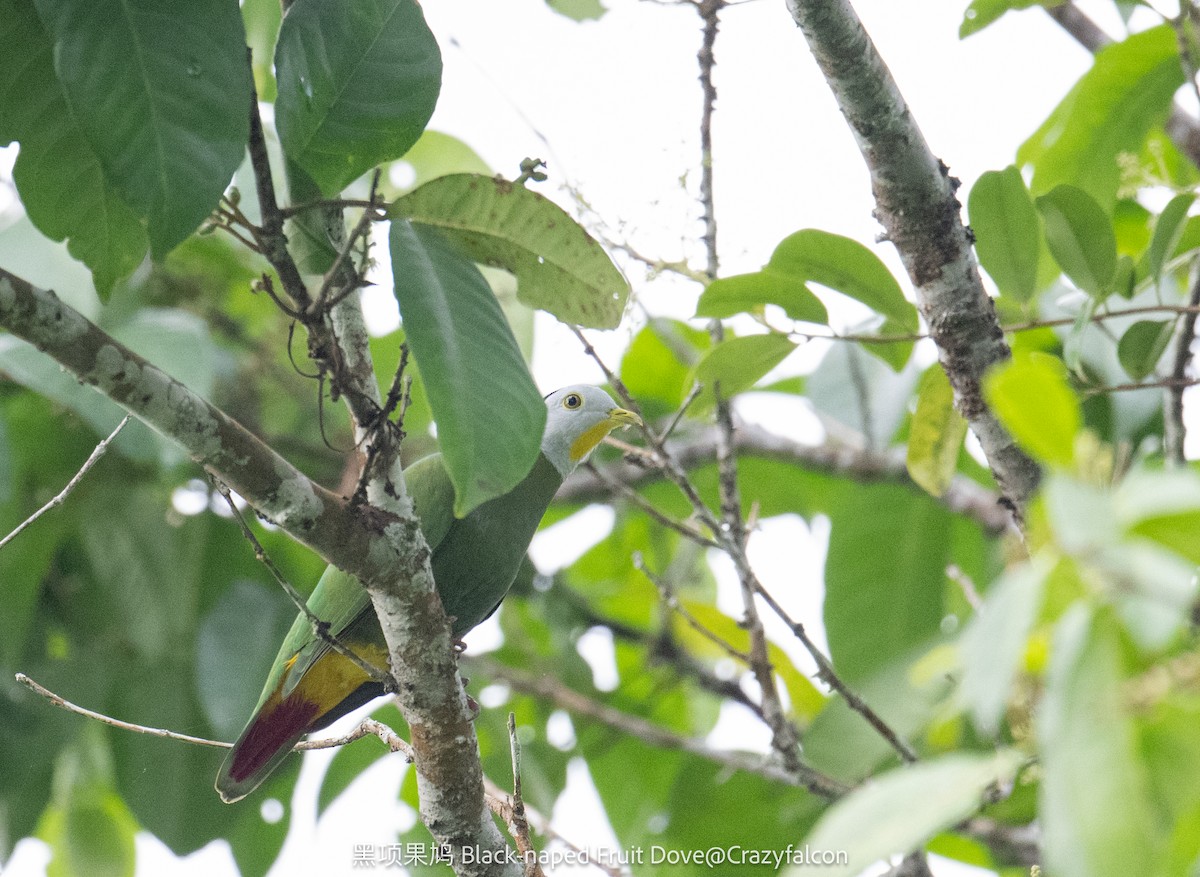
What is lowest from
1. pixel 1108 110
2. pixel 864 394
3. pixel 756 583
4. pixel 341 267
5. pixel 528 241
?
pixel 756 583

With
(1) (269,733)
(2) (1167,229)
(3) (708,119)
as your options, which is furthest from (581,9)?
(1) (269,733)

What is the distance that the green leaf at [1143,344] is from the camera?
252 cm

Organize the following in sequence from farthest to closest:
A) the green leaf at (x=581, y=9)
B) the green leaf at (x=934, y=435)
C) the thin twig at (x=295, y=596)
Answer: the green leaf at (x=581, y=9) → the green leaf at (x=934, y=435) → the thin twig at (x=295, y=596)

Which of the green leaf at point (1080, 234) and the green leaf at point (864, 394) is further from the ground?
the green leaf at point (864, 394)

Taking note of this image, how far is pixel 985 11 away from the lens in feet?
9.55

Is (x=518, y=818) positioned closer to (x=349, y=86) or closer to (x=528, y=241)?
(x=528, y=241)

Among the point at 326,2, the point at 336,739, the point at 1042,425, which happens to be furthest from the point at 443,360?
the point at 336,739

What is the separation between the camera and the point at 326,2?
1845mm

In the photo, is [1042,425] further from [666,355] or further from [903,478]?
[666,355]

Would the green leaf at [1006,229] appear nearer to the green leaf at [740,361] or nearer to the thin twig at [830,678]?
the green leaf at [740,361]

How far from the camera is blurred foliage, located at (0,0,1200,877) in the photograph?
93 centimetres

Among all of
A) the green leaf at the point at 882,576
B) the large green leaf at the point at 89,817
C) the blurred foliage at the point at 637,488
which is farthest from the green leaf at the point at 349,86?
the large green leaf at the point at 89,817

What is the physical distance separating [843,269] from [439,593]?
123 cm

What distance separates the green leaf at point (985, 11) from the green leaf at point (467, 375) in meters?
1.77
